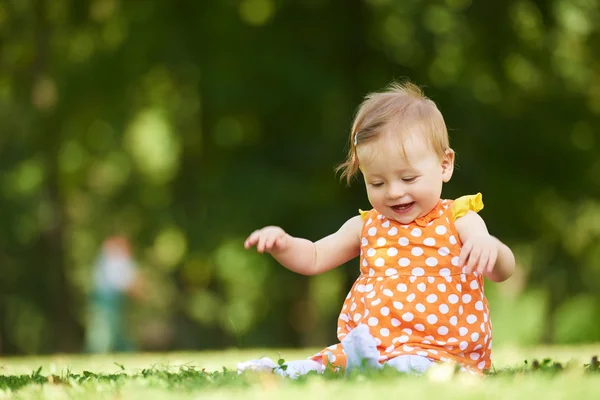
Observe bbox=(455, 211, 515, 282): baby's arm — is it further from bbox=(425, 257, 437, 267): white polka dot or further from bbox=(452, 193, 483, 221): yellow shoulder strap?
bbox=(425, 257, 437, 267): white polka dot

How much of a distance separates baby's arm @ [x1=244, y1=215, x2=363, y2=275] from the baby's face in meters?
0.36

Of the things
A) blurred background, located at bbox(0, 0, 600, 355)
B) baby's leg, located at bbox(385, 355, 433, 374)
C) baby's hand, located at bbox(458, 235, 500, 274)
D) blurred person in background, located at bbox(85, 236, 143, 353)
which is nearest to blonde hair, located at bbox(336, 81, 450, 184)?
baby's hand, located at bbox(458, 235, 500, 274)

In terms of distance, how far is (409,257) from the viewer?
15.3 feet

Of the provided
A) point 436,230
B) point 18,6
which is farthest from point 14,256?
point 436,230

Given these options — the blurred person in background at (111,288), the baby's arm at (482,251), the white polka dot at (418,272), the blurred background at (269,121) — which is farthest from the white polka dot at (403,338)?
the blurred person in background at (111,288)

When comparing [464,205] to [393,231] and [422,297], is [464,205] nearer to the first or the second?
[393,231]

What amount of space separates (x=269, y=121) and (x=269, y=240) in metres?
9.06

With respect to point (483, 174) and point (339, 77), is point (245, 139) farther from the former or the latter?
point (483, 174)

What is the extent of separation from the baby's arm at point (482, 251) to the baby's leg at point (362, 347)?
511 millimetres

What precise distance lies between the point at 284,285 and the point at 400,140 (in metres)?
15.6

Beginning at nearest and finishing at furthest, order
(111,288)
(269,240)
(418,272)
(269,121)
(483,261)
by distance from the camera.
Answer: (483,261) → (418,272) → (269,240) → (269,121) → (111,288)

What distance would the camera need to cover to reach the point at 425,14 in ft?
45.2


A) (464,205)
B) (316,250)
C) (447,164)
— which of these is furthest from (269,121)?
(464,205)

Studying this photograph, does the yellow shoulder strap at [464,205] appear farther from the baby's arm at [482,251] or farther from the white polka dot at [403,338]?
the white polka dot at [403,338]
